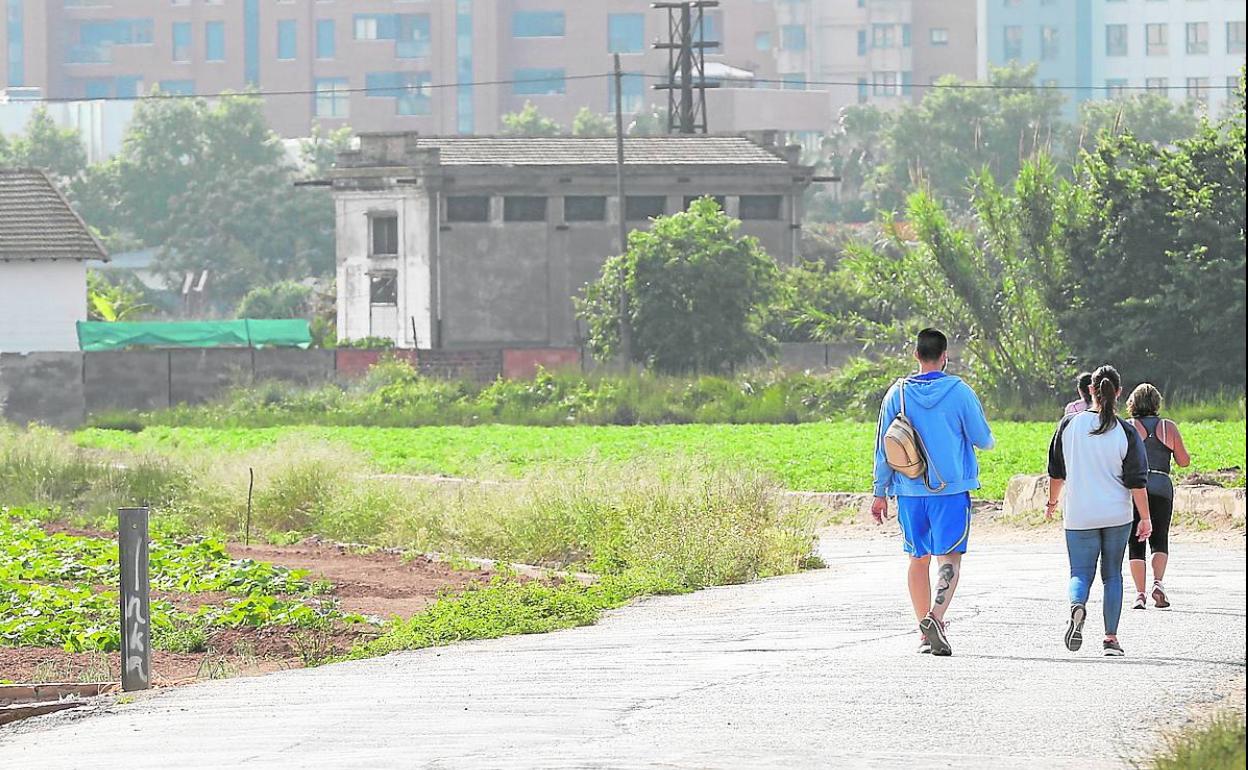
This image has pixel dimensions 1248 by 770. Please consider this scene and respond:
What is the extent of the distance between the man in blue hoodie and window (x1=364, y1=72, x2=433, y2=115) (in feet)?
402

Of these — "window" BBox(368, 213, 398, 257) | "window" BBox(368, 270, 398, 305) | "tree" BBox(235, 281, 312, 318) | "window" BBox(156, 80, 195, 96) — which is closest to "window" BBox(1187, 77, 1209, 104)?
"window" BBox(156, 80, 195, 96)

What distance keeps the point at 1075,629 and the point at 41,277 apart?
163 ft

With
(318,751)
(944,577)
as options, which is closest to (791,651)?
(944,577)

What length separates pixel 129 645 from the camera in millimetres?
12922

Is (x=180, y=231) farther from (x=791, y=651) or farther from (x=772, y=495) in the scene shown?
(x=791, y=651)

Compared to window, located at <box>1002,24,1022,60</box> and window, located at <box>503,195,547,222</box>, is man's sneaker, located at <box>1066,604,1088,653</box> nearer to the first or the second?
window, located at <box>503,195,547,222</box>

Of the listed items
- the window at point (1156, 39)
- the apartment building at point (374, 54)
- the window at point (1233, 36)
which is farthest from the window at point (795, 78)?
the window at point (1233, 36)

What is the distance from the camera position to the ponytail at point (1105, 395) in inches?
496

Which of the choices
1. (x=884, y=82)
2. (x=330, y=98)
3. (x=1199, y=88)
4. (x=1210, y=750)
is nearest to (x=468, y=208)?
(x=1210, y=750)

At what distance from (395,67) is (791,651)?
125 metres

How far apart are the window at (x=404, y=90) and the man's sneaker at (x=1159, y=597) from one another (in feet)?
396

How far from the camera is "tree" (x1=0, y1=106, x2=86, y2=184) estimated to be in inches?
4242

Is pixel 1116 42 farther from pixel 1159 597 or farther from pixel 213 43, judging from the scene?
pixel 1159 597

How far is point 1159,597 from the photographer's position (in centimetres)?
1460
